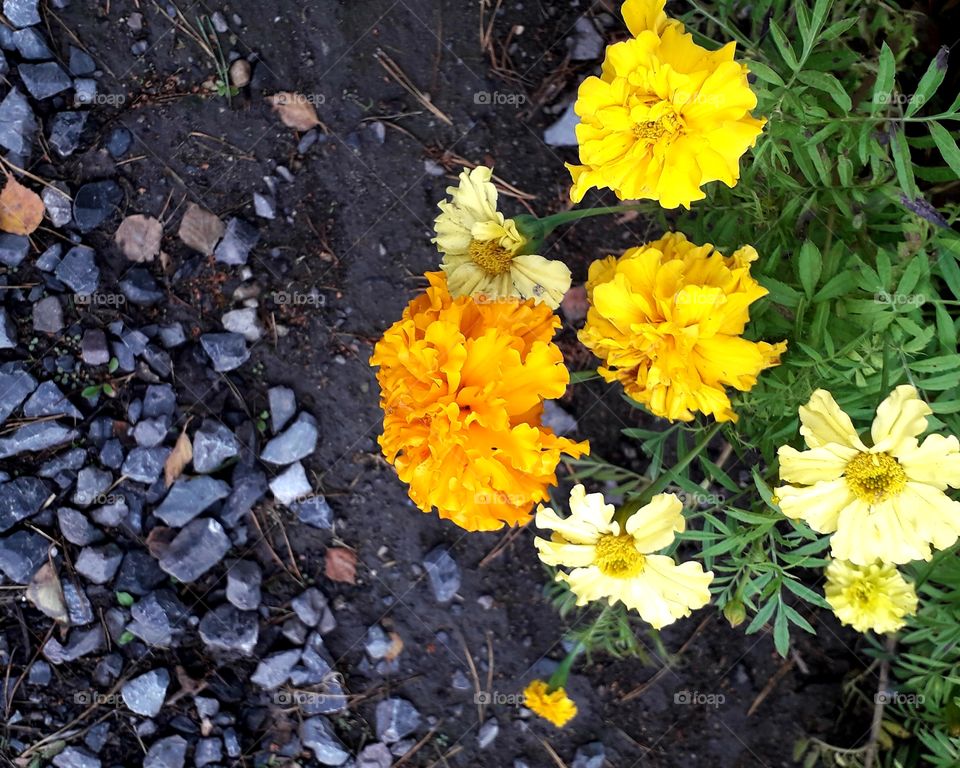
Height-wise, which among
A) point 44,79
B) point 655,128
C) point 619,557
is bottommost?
point 619,557

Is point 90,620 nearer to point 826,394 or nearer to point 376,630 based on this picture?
point 376,630

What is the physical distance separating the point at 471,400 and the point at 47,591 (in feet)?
6.67

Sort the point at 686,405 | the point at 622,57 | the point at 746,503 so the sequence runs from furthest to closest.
Answer: the point at 746,503 < the point at 686,405 < the point at 622,57

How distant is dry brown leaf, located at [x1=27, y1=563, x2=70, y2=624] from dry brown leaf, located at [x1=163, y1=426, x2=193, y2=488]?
0.50m

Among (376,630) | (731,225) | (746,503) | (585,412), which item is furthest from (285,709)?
(731,225)

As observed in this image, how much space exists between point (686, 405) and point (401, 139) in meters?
1.62

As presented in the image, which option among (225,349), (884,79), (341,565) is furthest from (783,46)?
(341,565)

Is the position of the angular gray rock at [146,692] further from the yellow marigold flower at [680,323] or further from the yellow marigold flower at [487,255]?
the yellow marigold flower at [680,323]

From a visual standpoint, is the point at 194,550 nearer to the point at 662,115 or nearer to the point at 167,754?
the point at 167,754

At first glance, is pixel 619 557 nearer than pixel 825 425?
No

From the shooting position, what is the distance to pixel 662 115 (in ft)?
4.85

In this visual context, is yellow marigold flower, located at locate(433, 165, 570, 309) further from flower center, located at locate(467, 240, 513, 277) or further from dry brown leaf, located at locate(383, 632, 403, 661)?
dry brown leaf, located at locate(383, 632, 403, 661)

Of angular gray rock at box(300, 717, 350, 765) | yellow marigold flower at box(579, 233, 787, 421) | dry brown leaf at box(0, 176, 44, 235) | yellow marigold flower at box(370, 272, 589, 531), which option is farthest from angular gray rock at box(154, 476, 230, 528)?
yellow marigold flower at box(579, 233, 787, 421)

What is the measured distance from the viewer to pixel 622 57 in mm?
1470
